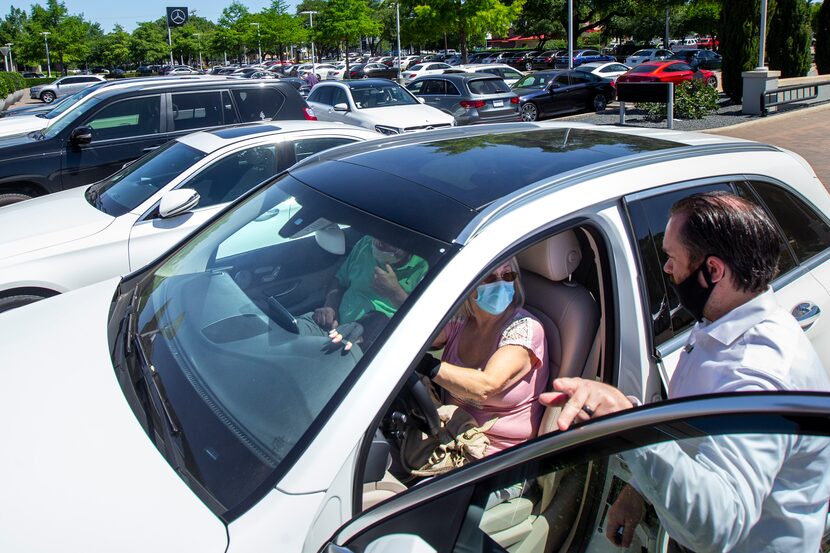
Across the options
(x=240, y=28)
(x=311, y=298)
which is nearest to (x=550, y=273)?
(x=311, y=298)

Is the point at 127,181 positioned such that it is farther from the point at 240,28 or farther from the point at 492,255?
the point at 240,28

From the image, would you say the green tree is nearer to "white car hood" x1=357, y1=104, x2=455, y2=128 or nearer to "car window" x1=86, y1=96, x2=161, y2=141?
"white car hood" x1=357, y1=104, x2=455, y2=128

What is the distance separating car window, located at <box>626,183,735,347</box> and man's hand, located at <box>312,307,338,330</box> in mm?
1050

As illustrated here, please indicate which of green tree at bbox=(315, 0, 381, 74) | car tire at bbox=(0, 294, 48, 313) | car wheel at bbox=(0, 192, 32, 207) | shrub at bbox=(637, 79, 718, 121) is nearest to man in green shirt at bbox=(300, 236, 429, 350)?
car tire at bbox=(0, 294, 48, 313)

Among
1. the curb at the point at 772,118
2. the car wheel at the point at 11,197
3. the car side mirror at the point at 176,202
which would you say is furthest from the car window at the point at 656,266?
the curb at the point at 772,118

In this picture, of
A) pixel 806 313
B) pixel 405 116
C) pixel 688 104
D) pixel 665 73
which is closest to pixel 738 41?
pixel 688 104

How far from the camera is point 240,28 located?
2485 inches

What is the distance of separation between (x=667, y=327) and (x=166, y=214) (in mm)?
3493

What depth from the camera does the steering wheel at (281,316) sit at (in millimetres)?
2203

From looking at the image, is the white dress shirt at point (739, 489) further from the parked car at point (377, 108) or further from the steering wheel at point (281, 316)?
the parked car at point (377, 108)

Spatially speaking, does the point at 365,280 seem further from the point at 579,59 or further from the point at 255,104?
the point at 579,59

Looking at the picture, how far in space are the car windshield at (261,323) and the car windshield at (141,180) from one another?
8.11 ft

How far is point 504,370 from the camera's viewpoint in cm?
245

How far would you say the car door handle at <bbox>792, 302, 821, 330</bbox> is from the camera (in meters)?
2.74
